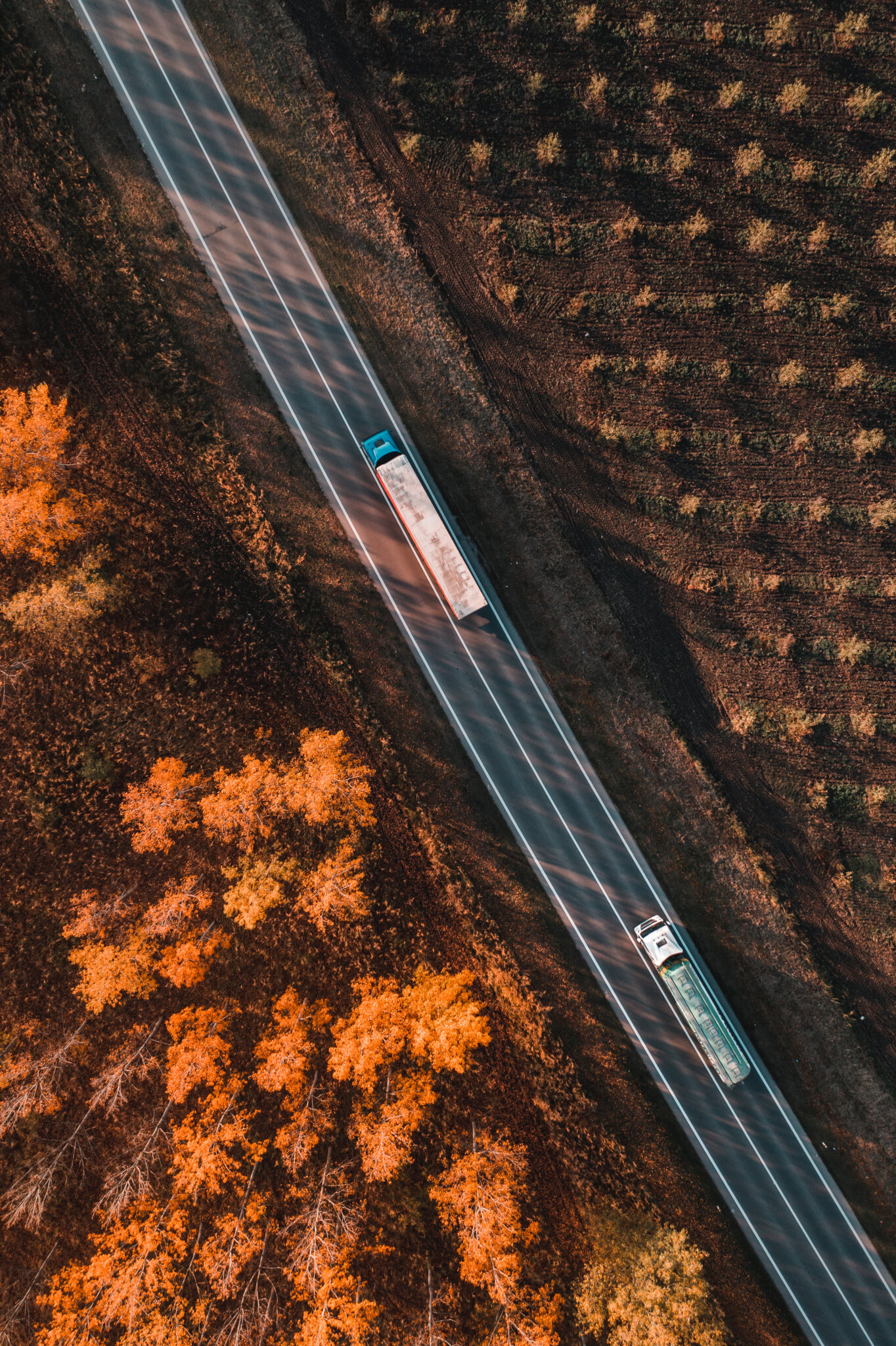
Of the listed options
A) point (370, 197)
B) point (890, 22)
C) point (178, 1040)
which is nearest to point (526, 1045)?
point (178, 1040)

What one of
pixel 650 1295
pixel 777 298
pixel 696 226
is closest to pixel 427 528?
pixel 696 226

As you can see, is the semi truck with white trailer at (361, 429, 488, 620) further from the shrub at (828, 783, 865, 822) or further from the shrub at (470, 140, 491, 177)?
the shrub at (828, 783, 865, 822)

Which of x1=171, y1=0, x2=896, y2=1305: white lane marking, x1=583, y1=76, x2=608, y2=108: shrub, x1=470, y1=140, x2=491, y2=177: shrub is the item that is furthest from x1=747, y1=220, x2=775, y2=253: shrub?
x1=171, y1=0, x2=896, y2=1305: white lane marking

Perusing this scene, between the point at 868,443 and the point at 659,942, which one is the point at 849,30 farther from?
the point at 659,942

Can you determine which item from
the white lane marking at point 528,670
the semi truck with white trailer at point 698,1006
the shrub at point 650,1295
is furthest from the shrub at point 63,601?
the shrub at point 650,1295

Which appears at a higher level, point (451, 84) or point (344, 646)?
point (451, 84)

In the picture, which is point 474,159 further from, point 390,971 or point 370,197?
point 390,971

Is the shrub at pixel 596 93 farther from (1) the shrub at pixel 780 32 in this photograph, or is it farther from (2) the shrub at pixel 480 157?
(1) the shrub at pixel 780 32
